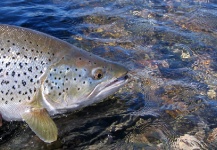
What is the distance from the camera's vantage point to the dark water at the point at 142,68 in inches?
178

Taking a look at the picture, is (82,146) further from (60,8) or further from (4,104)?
(60,8)

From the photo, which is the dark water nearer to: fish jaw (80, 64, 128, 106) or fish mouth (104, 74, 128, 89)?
fish jaw (80, 64, 128, 106)

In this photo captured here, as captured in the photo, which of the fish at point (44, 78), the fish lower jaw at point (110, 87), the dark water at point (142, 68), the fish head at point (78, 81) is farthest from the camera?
the dark water at point (142, 68)

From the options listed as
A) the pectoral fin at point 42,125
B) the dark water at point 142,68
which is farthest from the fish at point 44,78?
the dark water at point 142,68

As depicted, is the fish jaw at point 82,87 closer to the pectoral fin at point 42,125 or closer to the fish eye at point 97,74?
the fish eye at point 97,74

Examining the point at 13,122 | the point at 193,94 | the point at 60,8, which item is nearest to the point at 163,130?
the point at 193,94

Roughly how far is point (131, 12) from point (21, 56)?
569 cm

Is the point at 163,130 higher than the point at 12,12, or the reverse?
the point at 12,12

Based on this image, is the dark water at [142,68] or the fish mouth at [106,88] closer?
the fish mouth at [106,88]

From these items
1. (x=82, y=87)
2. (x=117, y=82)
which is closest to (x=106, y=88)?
(x=117, y=82)

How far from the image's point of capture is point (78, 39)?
25.5 ft

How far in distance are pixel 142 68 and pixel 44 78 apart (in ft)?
8.90

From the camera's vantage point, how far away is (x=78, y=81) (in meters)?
4.30

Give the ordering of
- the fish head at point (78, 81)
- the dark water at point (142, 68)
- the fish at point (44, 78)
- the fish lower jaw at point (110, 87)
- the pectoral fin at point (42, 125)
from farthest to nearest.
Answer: the dark water at point (142, 68)
the fish lower jaw at point (110, 87)
the fish head at point (78, 81)
the fish at point (44, 78)
the pectoral fin at point (42, 125)
